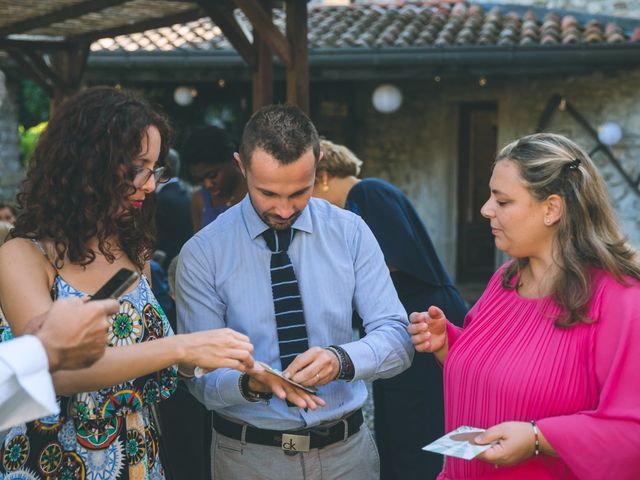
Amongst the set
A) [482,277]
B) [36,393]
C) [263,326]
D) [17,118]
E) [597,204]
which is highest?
[597,204]

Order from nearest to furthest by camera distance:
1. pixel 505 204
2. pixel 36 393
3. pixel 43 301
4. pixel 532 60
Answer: pixel 36 393 → pixel 43 301 → pixel 505 204 → pixel 532 60

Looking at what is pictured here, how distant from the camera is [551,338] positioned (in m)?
2.34

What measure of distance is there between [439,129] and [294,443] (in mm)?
10243

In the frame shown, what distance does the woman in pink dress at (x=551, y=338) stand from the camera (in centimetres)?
220

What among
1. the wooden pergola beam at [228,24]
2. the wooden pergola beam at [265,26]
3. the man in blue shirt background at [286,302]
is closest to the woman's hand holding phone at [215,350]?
the man in blue shirt background at [286,302]

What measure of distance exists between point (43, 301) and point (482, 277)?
11522 millimetres

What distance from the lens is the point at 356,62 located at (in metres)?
10.6

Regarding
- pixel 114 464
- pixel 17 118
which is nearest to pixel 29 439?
pixel 114 464

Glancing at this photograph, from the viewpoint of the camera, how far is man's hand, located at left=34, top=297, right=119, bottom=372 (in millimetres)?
1807

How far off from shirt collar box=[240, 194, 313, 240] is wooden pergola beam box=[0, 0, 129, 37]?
164 inches

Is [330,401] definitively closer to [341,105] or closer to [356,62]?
[356,62]

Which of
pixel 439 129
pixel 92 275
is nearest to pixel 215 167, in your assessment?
pixel 92 275

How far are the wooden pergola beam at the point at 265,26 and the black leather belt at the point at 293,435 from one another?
3.32m

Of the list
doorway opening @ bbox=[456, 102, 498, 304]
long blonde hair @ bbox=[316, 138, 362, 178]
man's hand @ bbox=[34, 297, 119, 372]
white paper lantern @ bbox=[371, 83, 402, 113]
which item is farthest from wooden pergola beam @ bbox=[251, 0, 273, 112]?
doorway opening @ bbox=[456, 102, 498, 304]
